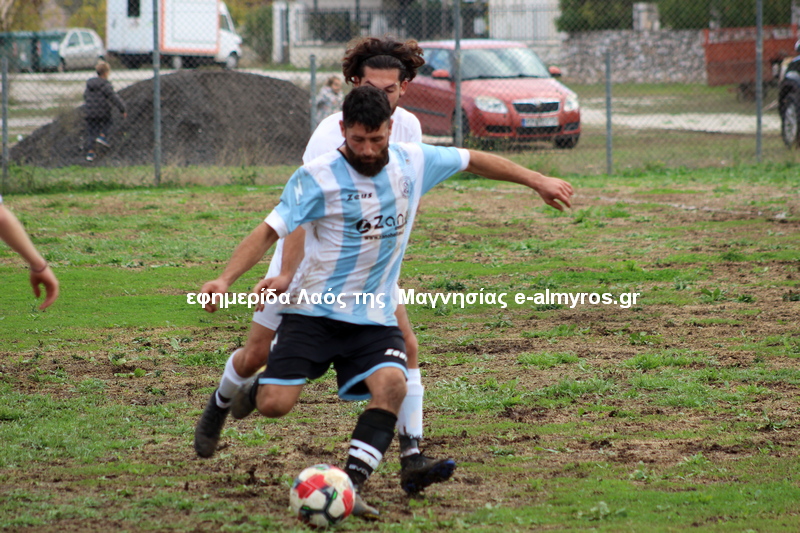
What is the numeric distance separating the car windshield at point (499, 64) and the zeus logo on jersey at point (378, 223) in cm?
1336

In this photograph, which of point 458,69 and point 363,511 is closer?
point 363,511

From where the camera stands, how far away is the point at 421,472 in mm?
4102

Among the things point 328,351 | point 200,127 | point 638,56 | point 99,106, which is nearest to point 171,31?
point 200,127

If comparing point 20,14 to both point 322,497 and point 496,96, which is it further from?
point 322,497

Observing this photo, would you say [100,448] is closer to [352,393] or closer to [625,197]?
[352,393]

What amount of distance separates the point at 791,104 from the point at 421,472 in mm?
15495

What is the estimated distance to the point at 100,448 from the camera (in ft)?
15.6

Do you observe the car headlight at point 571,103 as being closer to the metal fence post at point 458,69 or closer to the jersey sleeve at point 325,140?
the metal fence post at point 458,69

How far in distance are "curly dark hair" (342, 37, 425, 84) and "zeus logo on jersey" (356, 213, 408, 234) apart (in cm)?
97

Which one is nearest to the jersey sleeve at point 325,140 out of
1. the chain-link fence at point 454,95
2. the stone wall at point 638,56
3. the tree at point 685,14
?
the chain-link fence at point 454,95

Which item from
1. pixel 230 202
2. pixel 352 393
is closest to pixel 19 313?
pixel 352 393

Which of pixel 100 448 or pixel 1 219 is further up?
pixel 1 219

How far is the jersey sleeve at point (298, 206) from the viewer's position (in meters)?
3.97

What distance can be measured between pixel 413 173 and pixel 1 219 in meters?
1.77
